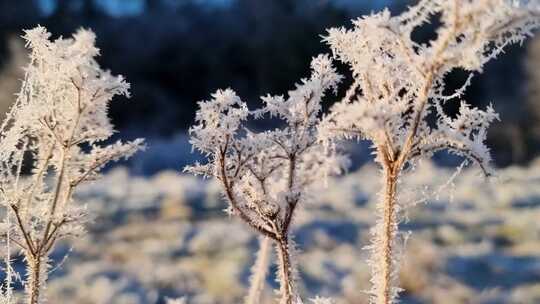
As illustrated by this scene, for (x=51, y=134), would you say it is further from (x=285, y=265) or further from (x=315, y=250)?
(x=315, y=250)

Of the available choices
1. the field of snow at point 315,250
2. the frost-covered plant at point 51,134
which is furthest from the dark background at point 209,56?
the frost-covered plant at point 51,134

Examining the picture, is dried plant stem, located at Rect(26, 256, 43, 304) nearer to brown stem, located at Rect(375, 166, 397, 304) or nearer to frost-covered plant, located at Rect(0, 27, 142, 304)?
frost-covered plant, located at Rect(0, 27, 142, 304)

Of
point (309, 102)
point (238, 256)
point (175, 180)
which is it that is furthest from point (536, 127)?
point (309, 102)

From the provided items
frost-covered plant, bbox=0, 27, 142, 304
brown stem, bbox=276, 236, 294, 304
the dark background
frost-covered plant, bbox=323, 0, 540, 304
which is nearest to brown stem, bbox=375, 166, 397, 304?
frost-covered plant, bbox=323, 0, 540, 304

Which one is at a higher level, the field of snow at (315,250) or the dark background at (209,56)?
the dark background at (209,56)

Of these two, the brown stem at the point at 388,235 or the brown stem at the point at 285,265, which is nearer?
the brown stem at the point at 388,235

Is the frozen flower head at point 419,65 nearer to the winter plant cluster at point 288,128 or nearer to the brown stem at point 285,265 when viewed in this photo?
Answer: the winter plant cluster at point 288,128
